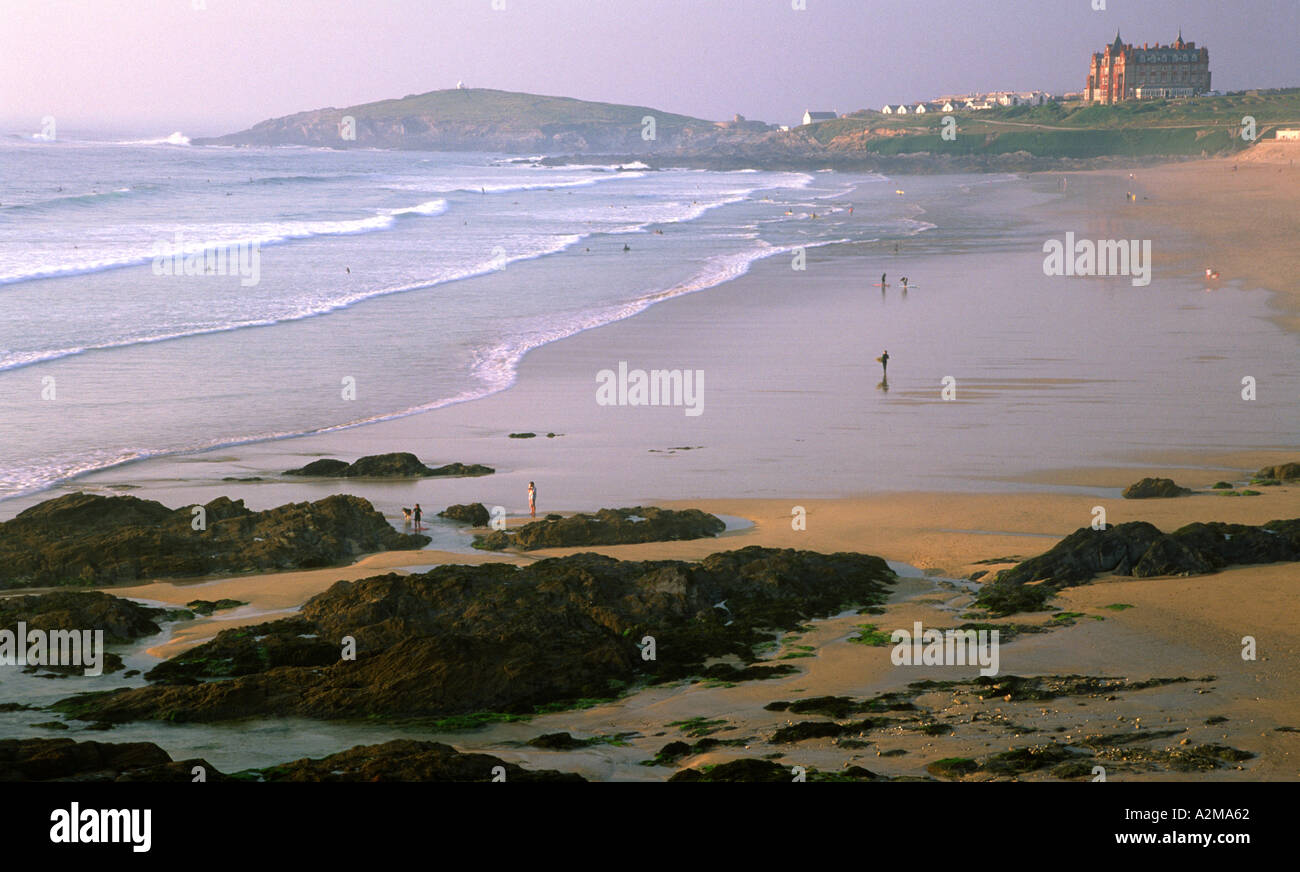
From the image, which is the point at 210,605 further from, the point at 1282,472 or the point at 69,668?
the point at 1282,472

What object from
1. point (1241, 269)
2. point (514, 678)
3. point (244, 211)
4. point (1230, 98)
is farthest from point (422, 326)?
point (1230, 98)

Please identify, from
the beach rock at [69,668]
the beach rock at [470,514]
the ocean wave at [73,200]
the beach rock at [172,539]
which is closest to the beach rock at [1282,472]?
the beach rock at [470,514]

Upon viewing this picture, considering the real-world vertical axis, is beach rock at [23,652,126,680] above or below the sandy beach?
below

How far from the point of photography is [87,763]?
8.16 m

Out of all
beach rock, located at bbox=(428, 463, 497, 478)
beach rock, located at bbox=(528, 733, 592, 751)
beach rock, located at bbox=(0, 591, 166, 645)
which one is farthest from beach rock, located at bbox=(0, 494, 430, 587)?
beach rock, located at bbox=(528, 733, 592, 751)

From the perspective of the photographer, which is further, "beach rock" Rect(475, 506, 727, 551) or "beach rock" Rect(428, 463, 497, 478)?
"beach rock" Rect(428, 463, 497, 478)

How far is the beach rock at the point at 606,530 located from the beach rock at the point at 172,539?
125 cm

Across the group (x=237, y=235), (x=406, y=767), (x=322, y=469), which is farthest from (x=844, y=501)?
(x=237, y=235)

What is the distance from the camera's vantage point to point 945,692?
1027 centimetres

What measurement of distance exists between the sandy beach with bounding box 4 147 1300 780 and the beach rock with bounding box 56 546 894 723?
55 cm

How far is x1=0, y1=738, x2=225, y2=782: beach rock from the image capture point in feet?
25.9

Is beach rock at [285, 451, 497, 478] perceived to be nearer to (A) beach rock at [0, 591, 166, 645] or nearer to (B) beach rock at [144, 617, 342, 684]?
(A) beach rock at [0, 591, 166, 645]

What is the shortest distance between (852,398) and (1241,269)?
24700mm

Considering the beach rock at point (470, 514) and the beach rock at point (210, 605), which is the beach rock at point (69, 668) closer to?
the beach rock at point (210, 605)
